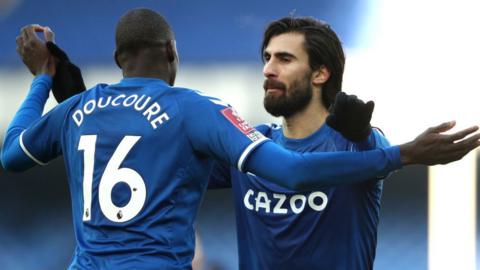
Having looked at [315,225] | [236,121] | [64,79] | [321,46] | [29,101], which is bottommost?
[315,225]

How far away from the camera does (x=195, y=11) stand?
6.20 m

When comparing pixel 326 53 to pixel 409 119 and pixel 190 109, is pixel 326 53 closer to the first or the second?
pixel 190 109

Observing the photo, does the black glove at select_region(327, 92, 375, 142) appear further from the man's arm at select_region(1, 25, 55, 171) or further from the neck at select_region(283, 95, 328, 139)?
the man's arm at select_region(1, 25, 55, 171)

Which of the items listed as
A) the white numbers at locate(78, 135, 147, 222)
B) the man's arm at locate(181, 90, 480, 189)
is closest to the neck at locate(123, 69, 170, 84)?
the white numbers at locate(78, 135, 147, 222)

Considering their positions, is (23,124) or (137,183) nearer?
(137,183)

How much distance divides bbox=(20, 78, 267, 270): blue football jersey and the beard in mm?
737

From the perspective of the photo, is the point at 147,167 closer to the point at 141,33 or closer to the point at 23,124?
the point at 141,33

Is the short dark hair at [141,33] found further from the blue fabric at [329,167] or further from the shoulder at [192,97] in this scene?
the blue fabric at [329,167]

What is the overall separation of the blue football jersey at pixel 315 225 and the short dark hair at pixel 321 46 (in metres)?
0.33

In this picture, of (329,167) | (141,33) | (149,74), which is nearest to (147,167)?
(149,74)

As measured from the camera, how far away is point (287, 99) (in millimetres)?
3398

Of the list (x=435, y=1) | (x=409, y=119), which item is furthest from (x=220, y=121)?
(x=435, y=1)

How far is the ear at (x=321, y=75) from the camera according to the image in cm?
353

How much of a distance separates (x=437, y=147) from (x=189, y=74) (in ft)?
12.0
